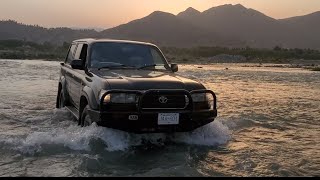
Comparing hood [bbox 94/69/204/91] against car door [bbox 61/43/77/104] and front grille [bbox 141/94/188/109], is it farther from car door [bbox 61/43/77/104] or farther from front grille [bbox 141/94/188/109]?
car door [bbox 61/43/77/104]

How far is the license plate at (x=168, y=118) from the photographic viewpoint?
6.88m

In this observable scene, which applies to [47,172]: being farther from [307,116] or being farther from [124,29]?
[124,29]

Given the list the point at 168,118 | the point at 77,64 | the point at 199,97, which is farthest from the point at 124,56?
the point at 168,118

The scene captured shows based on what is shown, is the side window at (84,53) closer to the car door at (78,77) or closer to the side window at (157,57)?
the car door at (78,77)

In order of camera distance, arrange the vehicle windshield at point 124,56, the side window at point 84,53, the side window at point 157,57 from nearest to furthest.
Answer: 1. the vehicle windshield at point 124,56
2. the side window at point 84,53
3. the side window at point 157,57

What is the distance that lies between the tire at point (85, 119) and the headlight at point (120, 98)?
60cm

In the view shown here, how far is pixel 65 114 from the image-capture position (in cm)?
1098

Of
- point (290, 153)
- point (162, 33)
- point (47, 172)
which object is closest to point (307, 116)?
point (290, 153)

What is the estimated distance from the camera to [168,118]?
273 inches

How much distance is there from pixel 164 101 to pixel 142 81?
1.59 ft

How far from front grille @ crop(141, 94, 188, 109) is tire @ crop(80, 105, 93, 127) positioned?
3.39 ft

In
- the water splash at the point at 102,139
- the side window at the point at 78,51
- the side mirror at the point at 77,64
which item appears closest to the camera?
the water splash at the point at 102,139

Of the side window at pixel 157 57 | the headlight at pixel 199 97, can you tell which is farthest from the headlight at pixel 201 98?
the side window at pixel 157 57

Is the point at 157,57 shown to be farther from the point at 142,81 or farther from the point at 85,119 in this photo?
the point at 85,119
